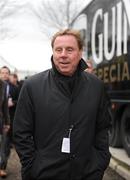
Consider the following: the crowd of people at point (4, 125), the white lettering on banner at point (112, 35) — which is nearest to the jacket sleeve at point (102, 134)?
the crowd of people at point (4, 125)

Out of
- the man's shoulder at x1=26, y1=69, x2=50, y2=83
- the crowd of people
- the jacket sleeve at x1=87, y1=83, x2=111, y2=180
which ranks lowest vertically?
the crowd of people

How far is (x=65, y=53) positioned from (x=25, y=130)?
0.56 m

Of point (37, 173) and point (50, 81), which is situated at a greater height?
point (50, 81)

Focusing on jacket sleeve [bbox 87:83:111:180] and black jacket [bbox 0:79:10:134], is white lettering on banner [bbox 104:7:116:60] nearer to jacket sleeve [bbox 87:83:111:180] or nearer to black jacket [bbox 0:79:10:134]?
black jacket [bbox 0:79:10:134]

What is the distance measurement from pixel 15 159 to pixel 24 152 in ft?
20.3

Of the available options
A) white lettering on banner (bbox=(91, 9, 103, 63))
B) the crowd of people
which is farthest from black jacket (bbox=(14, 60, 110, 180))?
white lettering on banner (bbox=(91, 9, 103, 63))

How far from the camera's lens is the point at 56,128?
3273 mm

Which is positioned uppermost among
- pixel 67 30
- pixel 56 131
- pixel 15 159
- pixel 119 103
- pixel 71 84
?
pixel 67 30

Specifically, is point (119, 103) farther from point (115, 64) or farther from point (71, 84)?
point (71, 84)

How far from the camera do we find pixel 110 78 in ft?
32.5

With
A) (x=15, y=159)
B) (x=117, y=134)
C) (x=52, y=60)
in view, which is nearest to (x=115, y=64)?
(x=117, y=134)

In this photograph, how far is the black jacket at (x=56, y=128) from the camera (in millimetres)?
3270

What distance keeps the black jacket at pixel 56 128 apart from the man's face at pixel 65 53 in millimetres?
74

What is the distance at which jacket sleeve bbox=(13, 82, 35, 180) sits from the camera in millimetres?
3277
